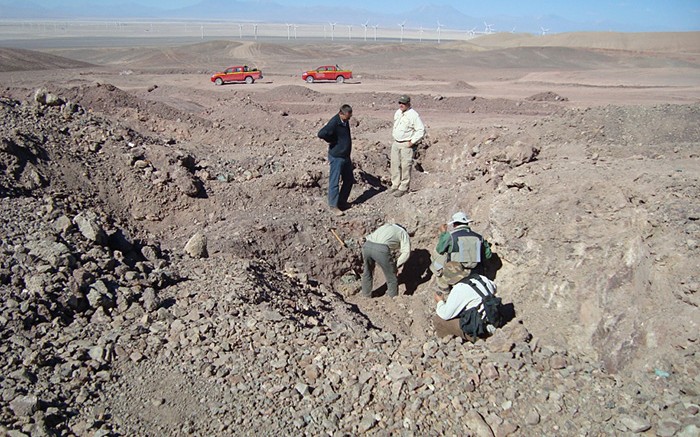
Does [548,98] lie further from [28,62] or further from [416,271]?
[28,62]

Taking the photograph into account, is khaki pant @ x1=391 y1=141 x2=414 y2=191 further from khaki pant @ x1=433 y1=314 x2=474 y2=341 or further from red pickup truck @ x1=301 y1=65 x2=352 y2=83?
red pickup truck @ x1=301 y1=65 x2=352 y2=83

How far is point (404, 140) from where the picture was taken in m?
8.19

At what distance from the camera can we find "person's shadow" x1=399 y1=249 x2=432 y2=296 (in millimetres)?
7656

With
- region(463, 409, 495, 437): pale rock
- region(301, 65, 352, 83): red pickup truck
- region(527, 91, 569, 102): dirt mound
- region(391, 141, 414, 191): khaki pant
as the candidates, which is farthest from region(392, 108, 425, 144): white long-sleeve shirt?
region(301, 65, 352, 83): red pickup truck

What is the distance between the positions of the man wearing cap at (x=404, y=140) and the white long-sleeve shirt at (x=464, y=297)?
10.1 ft

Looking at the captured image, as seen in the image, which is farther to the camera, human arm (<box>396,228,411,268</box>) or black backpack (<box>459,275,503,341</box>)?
human arm (<box>396,228,411,268</box>)

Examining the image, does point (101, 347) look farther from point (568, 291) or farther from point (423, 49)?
point (423, 49)

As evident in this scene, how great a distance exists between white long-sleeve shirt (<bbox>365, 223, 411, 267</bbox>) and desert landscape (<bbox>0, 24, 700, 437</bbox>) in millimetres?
835

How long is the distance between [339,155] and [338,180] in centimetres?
44

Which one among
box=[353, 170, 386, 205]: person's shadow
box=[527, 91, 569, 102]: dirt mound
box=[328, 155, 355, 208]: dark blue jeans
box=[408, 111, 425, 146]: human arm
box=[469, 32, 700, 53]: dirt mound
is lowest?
box=[353, 170, 386, 205]: person's shadow

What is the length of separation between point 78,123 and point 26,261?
17.0 ft

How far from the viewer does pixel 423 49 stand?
191 feet

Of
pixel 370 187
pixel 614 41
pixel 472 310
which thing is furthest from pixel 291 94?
pixel 614 41

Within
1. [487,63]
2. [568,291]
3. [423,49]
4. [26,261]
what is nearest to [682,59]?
[487,63]
